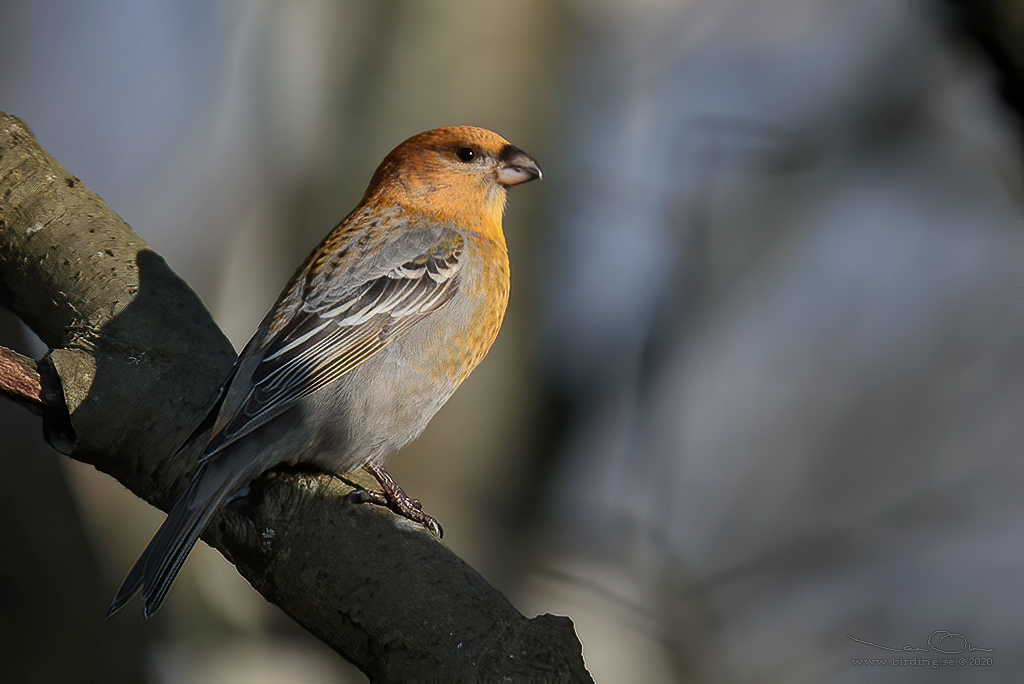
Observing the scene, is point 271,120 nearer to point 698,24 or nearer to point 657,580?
point 698,24

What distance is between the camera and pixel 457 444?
6.98 meters

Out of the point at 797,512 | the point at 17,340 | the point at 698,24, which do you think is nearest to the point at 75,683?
the point at 17,340

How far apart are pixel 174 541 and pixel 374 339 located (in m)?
1.19

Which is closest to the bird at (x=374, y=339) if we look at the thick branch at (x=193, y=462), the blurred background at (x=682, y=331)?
the thick branch at (x=193, y=462)

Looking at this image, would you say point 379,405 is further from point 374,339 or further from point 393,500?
point 393,500

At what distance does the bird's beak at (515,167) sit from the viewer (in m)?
4.42

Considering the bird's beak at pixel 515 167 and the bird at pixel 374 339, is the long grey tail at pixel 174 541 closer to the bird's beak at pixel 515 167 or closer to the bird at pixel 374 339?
the bird at pixel 374 339

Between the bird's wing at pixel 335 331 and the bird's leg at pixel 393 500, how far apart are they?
1.41 feet

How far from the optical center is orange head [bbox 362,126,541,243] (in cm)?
443

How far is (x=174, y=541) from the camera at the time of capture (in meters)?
2.97

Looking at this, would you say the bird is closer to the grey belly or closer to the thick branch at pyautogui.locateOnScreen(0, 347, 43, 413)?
the grey belly

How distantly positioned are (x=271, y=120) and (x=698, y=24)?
360 cm

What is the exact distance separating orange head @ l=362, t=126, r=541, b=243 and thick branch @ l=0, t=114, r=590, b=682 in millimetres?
1197
